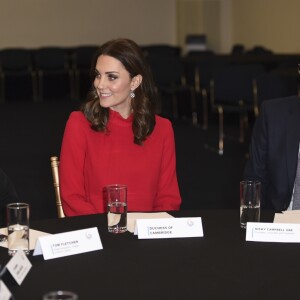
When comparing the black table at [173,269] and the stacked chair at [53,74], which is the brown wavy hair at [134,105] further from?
the stacked chair at [53,74]

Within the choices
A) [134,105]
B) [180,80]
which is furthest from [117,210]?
[180,80]

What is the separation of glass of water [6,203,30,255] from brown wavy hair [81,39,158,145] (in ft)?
3.36

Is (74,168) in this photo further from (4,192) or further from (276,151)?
(276,151)

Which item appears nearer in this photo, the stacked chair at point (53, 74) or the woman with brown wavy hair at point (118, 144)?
the woman with brown wavy hair at point (118, 144)

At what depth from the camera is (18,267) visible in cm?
189

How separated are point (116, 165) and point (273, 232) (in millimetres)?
1052

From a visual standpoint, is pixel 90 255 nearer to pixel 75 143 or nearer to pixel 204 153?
pixel 75 143

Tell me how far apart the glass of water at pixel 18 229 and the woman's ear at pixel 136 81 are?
1.17 metres

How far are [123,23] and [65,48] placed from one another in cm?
163

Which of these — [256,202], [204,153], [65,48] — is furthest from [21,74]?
[256,202]

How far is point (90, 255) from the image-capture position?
2.16 m

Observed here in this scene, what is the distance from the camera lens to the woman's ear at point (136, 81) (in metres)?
3.25

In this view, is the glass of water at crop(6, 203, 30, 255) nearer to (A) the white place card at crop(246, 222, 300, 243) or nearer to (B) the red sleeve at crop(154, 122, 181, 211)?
(A) the white place card at crop(246, 222, 300, 243)

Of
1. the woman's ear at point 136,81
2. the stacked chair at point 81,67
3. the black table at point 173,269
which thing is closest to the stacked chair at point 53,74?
the stacked chair at point 81,67
